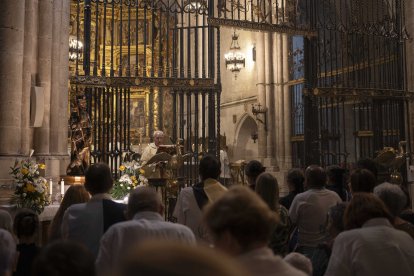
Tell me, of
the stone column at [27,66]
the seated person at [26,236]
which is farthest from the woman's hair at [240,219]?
the stone column at [27,66]

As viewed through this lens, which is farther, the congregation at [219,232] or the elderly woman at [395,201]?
the elderly woman at [395,201]

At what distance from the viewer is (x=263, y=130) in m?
16.8

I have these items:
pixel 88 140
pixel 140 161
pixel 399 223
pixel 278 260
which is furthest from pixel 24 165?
pixel 278 260

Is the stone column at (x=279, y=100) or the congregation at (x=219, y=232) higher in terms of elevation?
the stone column at (x=279, y=100)

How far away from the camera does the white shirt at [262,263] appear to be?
1936 mm

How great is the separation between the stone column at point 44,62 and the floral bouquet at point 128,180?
1310mm

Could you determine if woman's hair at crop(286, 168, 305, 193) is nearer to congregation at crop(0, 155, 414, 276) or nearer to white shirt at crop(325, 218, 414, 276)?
congregation at crop(0, 155, 414, 276)

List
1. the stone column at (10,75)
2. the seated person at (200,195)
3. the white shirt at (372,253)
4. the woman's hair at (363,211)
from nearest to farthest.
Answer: the white shirt at (372,253), the woman's hair at (363,211), the seated person at (200,195), the stone column at (10,75)

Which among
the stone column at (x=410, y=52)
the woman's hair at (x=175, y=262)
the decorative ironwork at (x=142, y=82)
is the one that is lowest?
the woman's hair at (x=175, y=262)

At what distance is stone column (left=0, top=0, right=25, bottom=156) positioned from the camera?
7.50 metres

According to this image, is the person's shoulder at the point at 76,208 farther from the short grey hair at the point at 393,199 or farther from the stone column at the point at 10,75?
the stone column at the point at 10,75

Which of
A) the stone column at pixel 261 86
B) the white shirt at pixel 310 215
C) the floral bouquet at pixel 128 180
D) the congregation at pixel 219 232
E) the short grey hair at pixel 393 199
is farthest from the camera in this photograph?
the stone column at pixel 261 86

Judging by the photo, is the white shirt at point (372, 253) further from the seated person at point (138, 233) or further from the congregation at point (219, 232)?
the seated person at point (138, 233)

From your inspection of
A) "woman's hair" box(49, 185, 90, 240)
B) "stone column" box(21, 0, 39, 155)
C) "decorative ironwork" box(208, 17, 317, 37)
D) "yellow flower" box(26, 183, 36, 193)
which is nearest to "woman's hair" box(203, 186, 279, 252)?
"woman's hair" box(49, 185, 90, 240)
